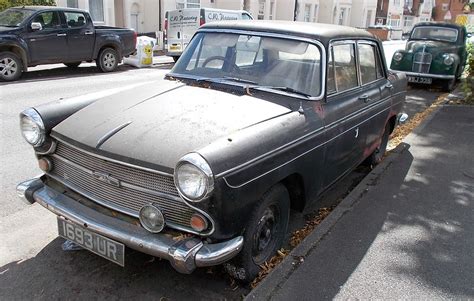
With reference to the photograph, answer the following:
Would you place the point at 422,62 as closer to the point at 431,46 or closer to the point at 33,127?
the point at 431,46

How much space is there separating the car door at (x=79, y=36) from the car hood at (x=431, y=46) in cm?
962

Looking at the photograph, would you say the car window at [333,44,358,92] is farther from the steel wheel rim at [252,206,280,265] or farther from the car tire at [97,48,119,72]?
the car tire at [97,48,119,72]

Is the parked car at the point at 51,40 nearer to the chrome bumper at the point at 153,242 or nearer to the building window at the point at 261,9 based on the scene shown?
the chrome bumper at the point at 153,242

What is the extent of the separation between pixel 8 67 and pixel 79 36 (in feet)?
7.45

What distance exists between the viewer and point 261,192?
2869 mm

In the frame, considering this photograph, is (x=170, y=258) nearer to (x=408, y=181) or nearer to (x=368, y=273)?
(x=368, y=273)

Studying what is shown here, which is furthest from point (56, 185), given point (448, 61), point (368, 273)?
point (448, 61)

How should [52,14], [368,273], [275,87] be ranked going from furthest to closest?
[52,14] < [275,87] < [368,273]

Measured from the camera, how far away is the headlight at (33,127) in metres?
3.24

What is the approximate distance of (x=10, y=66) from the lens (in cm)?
1045

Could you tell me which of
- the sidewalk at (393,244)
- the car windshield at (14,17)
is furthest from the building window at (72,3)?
the sidewalk at (393,244)

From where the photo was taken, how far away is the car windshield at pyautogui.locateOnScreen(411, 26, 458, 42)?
13.0 metres

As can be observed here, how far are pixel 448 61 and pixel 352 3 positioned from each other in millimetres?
36859

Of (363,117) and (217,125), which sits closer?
(217,125)
